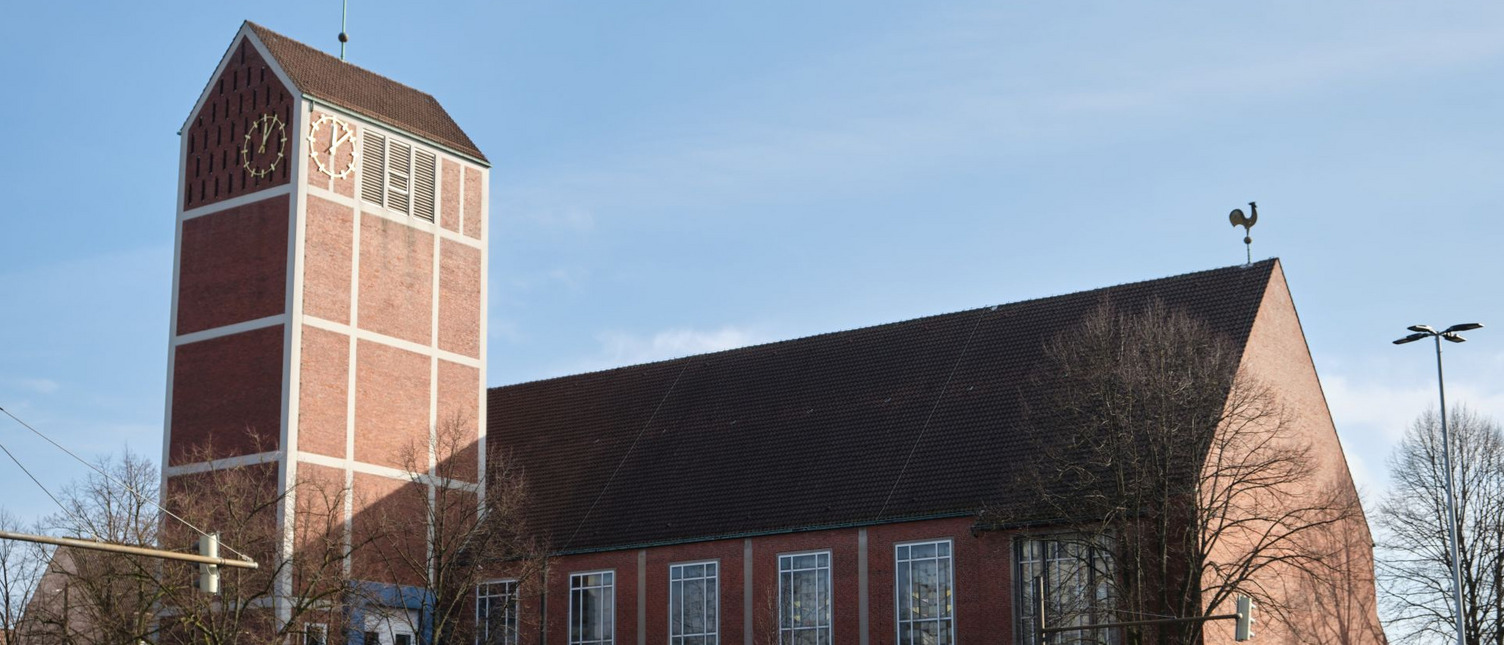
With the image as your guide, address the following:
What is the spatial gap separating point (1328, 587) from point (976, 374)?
10585 mm

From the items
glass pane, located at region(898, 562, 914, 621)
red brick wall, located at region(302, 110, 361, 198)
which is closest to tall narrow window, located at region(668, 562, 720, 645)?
glass pane, located at region(898, 562, 914, 621)

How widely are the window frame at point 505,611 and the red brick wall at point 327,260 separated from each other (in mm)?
8488

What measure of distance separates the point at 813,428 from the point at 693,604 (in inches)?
238

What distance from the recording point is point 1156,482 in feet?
126

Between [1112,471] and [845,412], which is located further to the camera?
[845,412]

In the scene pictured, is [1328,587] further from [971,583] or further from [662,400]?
[662,400]

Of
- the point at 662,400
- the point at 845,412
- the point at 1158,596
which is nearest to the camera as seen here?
the point at 1158,596

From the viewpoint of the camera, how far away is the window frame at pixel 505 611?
4556 centimetres

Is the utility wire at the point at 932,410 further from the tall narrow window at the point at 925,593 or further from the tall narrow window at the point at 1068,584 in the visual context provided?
the tall narrow window at the point at 1068,584

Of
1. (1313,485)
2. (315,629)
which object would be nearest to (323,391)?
(315,629)

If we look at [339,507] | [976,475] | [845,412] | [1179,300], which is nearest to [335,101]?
[339,507]

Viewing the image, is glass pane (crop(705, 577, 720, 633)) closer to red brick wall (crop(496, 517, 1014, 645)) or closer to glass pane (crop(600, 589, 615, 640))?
red brick wall (crop(496, 517, 1014, 645))

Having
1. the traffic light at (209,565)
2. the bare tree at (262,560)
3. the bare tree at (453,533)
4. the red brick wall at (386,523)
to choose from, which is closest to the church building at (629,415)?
the red brick wall at (386,523)

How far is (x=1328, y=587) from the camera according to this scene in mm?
45125
